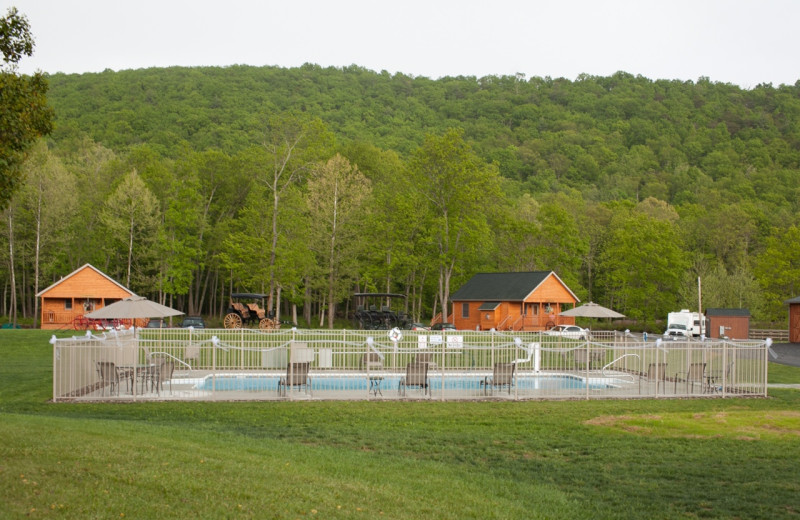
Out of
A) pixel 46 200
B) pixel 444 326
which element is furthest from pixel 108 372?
pixel 46 200

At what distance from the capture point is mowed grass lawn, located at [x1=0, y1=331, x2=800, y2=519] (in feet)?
23.6

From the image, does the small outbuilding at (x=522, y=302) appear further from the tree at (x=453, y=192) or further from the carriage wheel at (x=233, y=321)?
the carriage wheel at (x=233, y=321)

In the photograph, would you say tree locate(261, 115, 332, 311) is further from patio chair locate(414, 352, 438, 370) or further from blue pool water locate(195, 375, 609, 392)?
patio chair locate(414, 352, 438, 370)

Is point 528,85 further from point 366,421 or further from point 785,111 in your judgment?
point 366,421

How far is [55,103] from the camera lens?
71.2 metres

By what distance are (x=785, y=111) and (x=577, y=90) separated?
29.3 m

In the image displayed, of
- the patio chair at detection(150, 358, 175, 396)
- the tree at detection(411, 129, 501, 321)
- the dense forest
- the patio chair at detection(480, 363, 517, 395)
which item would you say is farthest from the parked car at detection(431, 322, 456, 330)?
the patio chair at detection(150, 358, 175, 396)

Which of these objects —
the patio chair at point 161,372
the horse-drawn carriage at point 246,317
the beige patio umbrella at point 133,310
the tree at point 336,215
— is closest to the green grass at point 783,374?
the patio chair at point 161,372

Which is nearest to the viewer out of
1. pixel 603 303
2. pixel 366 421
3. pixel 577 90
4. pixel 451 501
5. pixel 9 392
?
pixel 451 501

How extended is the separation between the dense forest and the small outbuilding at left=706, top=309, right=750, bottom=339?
32.4 feet

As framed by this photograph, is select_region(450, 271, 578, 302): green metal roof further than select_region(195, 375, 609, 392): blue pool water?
Yes

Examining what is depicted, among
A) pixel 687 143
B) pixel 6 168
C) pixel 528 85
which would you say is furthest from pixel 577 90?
pixel 6 168

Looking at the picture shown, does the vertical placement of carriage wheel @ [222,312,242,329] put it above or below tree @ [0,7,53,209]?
below

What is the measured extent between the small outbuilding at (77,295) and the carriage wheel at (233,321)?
7728 millimetres
